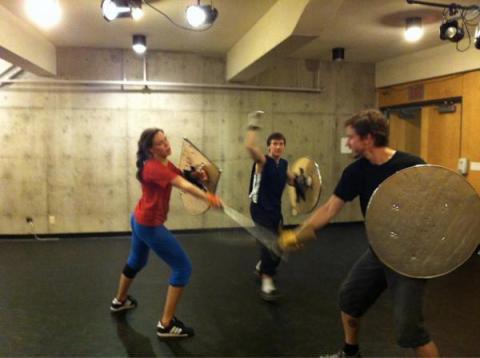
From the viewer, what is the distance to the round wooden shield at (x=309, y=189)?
9.77ft

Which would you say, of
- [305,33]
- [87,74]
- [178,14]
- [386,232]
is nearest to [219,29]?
[178,14]

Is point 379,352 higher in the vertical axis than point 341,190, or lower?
lower

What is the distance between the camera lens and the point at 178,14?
160 inches

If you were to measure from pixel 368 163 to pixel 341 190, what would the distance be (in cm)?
19

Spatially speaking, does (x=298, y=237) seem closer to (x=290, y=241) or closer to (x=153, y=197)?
(x=290, y=241)

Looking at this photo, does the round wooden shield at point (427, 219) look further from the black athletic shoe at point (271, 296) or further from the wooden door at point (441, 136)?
the wooden door at point (441, 136)

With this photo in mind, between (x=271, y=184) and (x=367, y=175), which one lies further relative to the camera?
(x=271, y=184)

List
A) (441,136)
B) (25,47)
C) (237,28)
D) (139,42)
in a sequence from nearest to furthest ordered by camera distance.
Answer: (25,47) < (237,28) < (139,42) < (441,136)

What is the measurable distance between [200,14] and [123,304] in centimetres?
245

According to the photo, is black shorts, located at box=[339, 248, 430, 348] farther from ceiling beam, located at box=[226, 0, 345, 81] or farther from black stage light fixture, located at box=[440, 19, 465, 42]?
black stage light fixture, located at box=[440, 19, 465, 42]

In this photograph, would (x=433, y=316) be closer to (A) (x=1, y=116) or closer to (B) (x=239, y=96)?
(B) (x=239, y=96)

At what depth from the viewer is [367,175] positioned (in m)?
1.94

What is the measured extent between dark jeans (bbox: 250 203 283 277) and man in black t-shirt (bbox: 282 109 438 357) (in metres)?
1.20

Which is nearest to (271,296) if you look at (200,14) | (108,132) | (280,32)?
(280,32)
